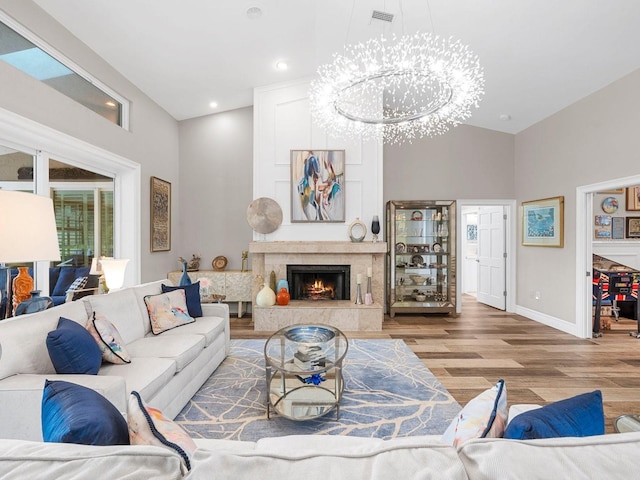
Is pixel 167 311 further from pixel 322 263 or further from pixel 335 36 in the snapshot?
pixel 335 36

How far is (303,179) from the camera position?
491 centimetres

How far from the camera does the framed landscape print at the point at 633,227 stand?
5.18 m

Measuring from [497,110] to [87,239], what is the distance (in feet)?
19.1

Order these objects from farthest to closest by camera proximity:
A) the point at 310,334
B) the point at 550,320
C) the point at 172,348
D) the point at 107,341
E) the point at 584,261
→ the point at 550,320, the point at 584,261, the point at 310,334, the point at 172,348, the point at 107,341

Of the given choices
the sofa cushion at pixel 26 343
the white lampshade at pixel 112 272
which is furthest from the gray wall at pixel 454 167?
the sofa cushion at pixel 26 343

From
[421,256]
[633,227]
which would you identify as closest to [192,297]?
[421,256]

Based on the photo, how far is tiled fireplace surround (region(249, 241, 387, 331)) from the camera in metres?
4.58

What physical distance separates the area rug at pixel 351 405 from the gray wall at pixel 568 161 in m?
2.77

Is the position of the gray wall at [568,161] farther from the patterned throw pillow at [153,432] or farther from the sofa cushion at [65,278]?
the sofa cushion at [65,278]

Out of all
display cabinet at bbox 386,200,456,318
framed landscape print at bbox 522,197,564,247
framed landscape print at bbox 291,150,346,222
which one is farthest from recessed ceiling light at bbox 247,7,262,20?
framed landscape print at bbox 522,197,564,247

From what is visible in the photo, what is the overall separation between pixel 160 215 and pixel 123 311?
8.56 feet

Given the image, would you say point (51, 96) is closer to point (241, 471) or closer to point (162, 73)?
point (162, 73)

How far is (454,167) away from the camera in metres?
5.67

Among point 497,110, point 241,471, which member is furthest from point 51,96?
point 497,110
